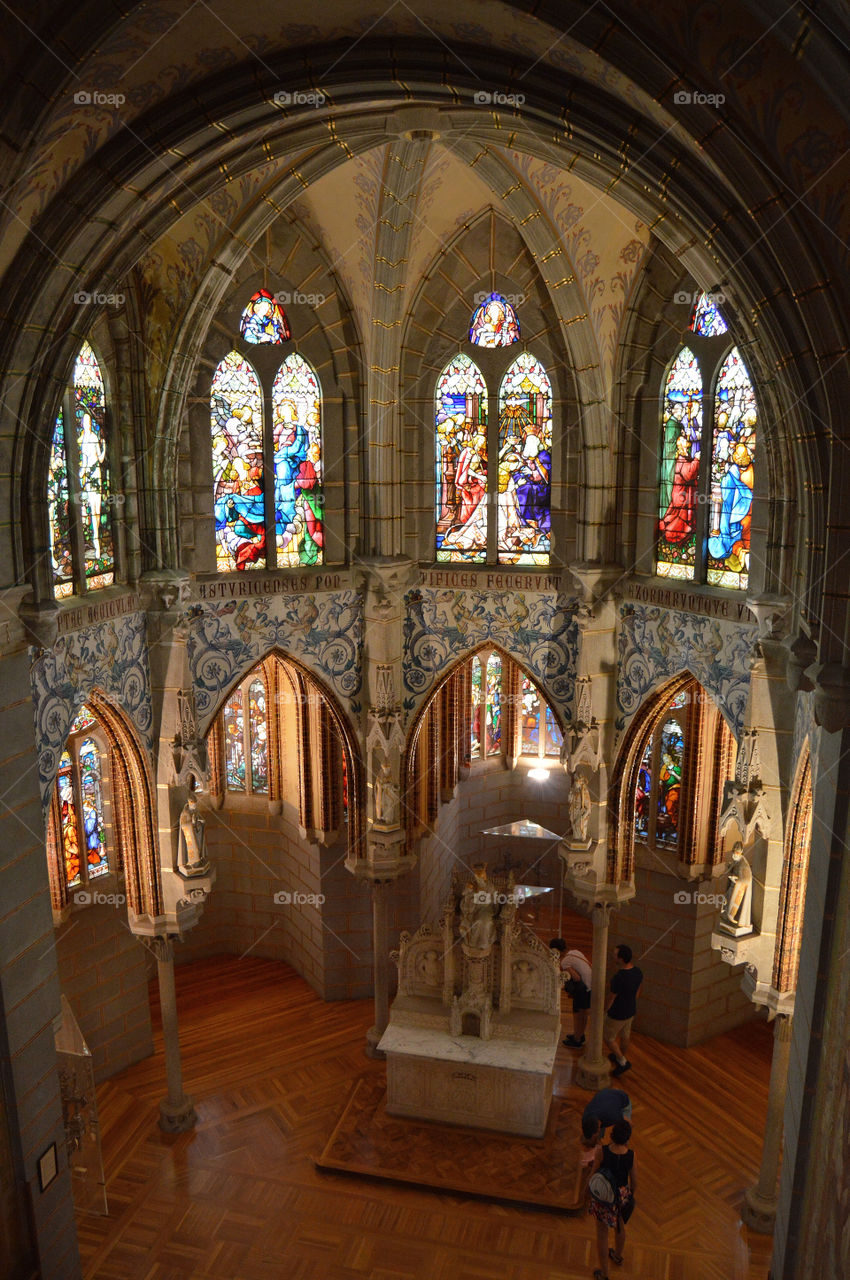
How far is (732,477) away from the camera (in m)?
12.9

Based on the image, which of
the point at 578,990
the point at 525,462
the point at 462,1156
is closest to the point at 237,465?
the point at 525,462

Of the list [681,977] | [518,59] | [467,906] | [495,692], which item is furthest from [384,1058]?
[518,59]

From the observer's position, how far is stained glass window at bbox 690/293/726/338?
41.8 feet

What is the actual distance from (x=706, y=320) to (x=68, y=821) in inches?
415

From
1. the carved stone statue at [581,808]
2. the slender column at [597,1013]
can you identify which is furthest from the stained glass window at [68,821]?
the slender column at [597,1013]

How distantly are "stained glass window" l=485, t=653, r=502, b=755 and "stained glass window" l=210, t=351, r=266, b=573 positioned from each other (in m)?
6.39

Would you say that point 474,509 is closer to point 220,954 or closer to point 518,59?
point 518,59

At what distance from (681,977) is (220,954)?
7.80 metres

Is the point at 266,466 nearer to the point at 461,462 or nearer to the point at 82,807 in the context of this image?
the point at 461,462

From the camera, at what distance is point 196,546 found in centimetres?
1409

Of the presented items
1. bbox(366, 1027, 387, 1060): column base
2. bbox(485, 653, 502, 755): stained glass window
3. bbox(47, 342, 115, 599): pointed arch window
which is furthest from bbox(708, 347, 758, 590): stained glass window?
bbox(366, 1027, 387, 1060): column base

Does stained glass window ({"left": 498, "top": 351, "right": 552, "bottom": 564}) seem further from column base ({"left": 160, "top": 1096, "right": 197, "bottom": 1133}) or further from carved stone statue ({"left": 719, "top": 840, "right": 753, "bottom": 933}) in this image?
column base ({"left": 160, "top": 1096, "right": 197, "bottom": 1133})

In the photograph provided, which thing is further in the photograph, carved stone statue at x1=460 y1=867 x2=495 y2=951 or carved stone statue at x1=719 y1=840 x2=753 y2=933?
carved stone statue at x1=460 y1=867 x2=495 y2=951

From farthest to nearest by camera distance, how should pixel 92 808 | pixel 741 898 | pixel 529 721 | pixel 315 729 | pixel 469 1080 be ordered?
pixel 529 721, pixel 315 729, pixel 92 808, pixel 469 1080, pixel 741 898
